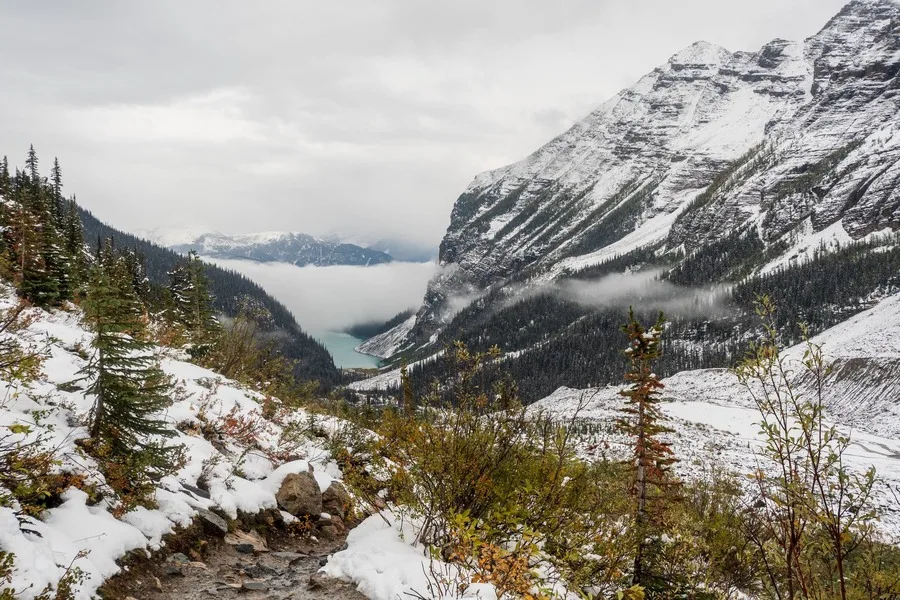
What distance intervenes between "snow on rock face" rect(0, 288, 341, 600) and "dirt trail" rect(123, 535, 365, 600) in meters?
0.64

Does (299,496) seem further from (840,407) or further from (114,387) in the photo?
(840,407)

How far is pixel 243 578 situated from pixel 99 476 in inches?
114

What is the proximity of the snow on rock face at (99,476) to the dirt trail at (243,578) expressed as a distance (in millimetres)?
644

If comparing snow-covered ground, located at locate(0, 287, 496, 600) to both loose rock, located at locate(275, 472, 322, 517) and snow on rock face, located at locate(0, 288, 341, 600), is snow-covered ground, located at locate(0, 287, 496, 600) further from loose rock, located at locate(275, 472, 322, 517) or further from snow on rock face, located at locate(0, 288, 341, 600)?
loose rock, located at locate(275, 472, 322, 517)

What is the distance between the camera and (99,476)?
7637mm

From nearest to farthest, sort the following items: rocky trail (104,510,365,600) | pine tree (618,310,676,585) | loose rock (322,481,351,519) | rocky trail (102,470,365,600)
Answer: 1. rocky trail (104,510,365,600)
2. rocky trail (102,470,365,600)
3. loose rock (322,481,351,519)
4. pine tree (618,310,676,585)

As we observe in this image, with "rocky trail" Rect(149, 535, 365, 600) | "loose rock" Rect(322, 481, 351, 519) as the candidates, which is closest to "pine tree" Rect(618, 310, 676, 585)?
"loose rock" Rect(322, 481, 351, 519)

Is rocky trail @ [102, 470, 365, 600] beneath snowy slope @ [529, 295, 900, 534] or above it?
above

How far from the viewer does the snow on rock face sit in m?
5.78

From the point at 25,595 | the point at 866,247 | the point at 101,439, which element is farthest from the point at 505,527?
the point at 866,247

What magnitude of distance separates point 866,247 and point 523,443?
20480cm

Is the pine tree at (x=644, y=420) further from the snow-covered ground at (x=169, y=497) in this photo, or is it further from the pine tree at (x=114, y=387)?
the pine tree at (x=114, y=387)

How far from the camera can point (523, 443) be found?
27.5 ft

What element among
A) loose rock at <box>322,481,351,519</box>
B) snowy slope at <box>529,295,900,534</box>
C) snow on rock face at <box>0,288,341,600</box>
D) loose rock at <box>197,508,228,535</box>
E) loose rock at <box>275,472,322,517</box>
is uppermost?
snow on rock face at <box>0,288,341,600</box>
